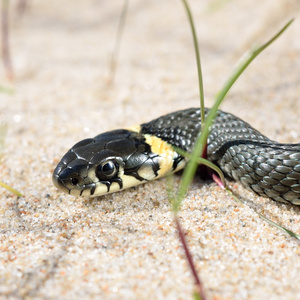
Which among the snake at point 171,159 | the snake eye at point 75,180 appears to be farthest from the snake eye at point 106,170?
the snake eye at point 75,180

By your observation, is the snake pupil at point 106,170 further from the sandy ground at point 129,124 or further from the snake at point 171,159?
the sandy ground at point 129,124

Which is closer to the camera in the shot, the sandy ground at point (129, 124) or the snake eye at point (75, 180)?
the sandy ground at point (129, 124)

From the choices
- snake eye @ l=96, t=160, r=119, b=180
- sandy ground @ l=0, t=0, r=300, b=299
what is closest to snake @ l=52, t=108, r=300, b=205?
snake eye @ l=96, t=160, r=119, b=180

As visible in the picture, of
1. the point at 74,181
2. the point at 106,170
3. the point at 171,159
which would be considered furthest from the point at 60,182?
the point at 171,159

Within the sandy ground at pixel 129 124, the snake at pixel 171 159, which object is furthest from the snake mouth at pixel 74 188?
the sandy ground at pixel 129 124

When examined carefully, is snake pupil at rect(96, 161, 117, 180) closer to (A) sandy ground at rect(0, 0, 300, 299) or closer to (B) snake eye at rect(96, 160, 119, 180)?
(B) snake eye at rect(96, 160, 119, 180)

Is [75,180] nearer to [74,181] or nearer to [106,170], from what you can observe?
[74,181]

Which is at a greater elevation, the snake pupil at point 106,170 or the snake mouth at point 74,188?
the snake pupil at point 106,170
